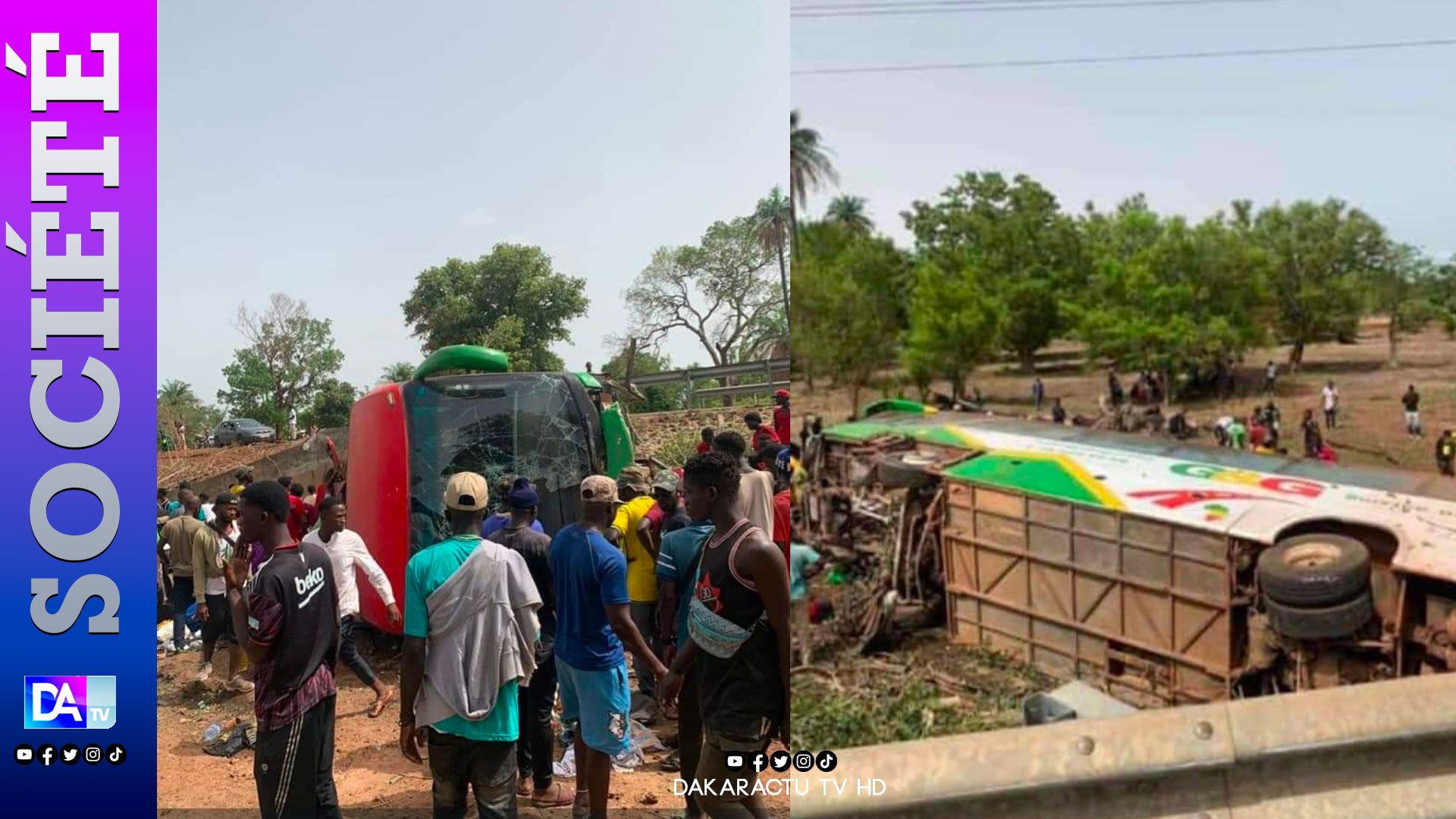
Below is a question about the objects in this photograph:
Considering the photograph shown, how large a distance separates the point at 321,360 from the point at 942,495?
10893 millimetres

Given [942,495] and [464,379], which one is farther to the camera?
[942,495]

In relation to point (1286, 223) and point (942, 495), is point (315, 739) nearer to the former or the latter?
point (942, 495)

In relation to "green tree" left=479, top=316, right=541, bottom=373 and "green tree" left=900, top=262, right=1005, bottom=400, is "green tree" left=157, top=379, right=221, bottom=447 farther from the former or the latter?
"green tree" left=900, top=262, right=1005, bottom=400

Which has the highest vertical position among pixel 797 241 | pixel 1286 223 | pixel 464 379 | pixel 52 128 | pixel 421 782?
pixel 1286 223

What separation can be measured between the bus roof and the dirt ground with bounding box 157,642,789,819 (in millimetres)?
4327

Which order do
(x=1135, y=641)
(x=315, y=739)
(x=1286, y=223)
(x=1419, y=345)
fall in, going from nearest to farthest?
(x=315, y=739), (x=1135, y=641), (x=1419, y=345), (x=1286, y=223)

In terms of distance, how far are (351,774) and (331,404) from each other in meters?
11.3

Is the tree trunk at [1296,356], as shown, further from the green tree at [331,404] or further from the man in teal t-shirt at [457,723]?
the man in teal t-shirt at [457,723]

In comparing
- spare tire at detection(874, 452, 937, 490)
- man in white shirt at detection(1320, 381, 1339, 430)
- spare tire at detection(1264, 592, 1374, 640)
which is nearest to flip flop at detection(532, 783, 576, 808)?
spare tire at detection(1264, 592, 1374, 640)

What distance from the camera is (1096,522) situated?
6.21m

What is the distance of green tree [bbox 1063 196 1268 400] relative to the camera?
59.0 ft

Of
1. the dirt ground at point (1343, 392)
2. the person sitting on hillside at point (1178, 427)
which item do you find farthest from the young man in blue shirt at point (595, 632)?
the person sitting on hillside at point (1178, 427)

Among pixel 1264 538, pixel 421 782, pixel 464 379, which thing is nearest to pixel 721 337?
pixel 464 379

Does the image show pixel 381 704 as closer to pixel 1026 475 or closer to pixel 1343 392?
pixel 1026 475
